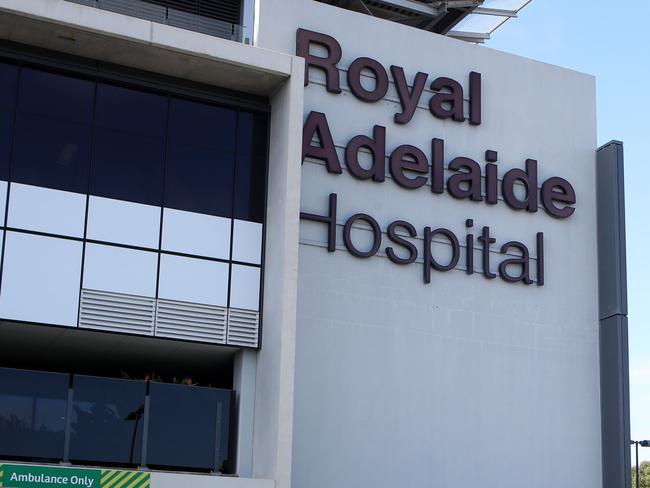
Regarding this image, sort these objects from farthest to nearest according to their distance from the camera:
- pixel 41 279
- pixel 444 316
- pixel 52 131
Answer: pixel 444 316, pixel 52 131, pixel 41 279

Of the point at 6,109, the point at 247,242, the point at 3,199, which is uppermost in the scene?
the point at 6,109

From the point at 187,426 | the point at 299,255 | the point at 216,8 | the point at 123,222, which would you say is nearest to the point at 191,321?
the point at 187,426

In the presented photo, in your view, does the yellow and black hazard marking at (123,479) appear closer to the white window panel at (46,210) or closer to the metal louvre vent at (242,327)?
the metal louvre vent at (242,327)

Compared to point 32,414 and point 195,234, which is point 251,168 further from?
point 32,414

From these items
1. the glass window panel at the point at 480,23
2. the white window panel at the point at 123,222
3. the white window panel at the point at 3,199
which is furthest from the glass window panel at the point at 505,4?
the white window panel at the point at 3,199

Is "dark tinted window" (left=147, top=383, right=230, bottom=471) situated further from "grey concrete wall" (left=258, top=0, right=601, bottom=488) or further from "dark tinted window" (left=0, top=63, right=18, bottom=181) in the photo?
"dark tinted window" (left=0, top=63, right=18, bottom=181)

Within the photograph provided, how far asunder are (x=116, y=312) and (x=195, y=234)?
7.83ft

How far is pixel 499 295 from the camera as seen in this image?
28.2 m

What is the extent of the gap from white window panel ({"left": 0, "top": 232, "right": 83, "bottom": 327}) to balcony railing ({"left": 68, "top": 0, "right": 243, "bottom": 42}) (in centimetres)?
533

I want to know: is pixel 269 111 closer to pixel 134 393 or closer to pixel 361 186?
pixel 361 186

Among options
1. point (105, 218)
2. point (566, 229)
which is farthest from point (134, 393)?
point (566, 229)

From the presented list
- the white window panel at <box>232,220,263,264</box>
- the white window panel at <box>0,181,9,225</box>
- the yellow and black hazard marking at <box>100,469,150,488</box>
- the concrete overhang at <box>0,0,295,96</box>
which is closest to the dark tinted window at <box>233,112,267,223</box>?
the white window panel at <box>232,220,263,264</box>

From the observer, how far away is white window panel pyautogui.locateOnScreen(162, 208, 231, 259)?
2323 centimetres

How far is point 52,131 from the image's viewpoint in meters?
22.8
